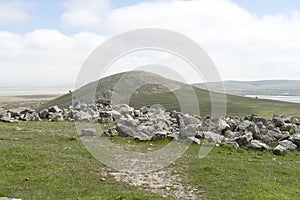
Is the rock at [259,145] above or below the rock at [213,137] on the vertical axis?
below

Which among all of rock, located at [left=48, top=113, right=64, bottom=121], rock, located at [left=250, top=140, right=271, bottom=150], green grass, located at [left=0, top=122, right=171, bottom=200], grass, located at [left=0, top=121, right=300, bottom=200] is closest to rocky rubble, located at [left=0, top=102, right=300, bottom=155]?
rock, located at [left=250, top=140, right=271, bottom=150]

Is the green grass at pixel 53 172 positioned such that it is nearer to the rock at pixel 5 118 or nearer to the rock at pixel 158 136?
the rock at pixel 158 136

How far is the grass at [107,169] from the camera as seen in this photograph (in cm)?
1453

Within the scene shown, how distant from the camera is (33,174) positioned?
16.5 m

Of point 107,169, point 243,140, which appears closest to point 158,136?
point 243,140

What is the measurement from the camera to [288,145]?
86.8 feet

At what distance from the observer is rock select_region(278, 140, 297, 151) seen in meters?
26.2

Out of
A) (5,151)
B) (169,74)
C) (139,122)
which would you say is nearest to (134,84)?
(139,122)

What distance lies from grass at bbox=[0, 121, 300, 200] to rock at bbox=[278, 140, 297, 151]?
104 centimetres

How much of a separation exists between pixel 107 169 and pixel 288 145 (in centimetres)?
1538

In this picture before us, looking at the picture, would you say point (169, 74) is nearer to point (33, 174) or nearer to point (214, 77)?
point (214, 77)

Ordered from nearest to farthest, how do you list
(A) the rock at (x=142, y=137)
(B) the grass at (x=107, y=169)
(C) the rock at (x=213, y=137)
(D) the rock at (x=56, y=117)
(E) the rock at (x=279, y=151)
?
(B) the grass at (x=107, y=169) < (E) the rock at (x=279, y=151) < (A) the rock at (x=142, y=137) < (C) the rock at (x=213, y=137) < (D) the rock at (x=56, y=117)

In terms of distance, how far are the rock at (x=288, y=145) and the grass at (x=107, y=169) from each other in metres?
1.04

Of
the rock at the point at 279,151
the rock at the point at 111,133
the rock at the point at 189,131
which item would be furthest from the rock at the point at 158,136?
the rock at the point at 279,151
